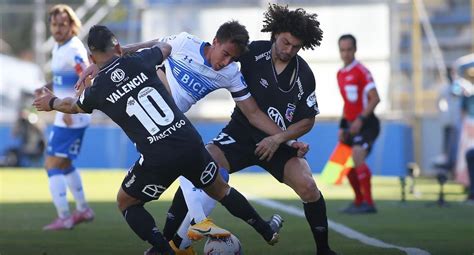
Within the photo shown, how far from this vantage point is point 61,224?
36.3ft

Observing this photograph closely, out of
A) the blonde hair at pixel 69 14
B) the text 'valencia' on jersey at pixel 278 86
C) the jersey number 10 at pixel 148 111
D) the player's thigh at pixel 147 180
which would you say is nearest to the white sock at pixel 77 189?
the blonde hair at pixel 69 14

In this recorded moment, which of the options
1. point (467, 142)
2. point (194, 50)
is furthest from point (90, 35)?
point (467, 142)

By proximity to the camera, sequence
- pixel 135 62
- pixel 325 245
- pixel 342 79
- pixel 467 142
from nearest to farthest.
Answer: pixel 135 62
pixel 325 245
pixel 342 79
pixel 467 142

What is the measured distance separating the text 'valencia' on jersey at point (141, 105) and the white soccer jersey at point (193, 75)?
68 centimetres

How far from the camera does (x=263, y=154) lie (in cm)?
848

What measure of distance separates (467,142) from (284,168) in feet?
34.0

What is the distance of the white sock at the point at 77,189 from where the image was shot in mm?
11758

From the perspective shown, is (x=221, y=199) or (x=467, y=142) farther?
(x=467, y=142)

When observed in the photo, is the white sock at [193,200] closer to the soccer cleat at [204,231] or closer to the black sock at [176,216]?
the black sock at [176,216]

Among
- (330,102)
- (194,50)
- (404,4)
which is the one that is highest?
(194,50)

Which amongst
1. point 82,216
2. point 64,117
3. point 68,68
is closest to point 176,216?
point 82,216

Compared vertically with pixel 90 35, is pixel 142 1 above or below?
below

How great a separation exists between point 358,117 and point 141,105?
6.18 metres

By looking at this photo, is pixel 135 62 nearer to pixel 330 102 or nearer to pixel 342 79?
pixel 342 79
